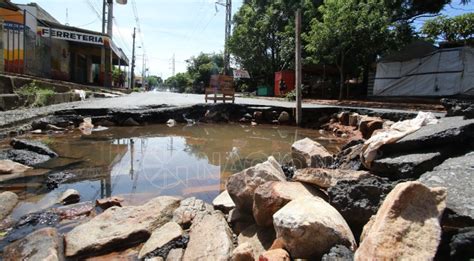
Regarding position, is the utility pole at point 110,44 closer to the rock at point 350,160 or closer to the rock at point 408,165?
the rock at point 350,160

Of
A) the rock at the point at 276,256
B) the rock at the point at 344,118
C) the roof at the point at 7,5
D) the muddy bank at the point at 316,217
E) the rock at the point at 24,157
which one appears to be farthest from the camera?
the roof at the point at 7,5

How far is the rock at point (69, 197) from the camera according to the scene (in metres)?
3.93

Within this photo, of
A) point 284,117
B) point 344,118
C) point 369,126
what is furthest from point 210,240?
point 284,117

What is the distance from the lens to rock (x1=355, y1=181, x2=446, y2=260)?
1792 mm

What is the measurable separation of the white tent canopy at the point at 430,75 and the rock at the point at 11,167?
15.9 m

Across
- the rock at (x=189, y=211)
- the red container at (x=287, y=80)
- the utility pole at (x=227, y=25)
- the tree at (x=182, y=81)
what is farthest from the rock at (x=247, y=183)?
the tree at (x=182, y=81)

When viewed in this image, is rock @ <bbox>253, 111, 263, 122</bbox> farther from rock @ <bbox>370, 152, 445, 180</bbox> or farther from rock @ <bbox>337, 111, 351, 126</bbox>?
rock @ <bbox>370, 152, 445, 180</bbox>

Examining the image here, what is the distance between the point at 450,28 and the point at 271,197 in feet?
64.2

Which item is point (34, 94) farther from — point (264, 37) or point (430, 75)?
point (264, 37)

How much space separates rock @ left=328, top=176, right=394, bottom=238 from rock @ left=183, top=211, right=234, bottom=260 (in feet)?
3.18

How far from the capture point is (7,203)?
3633 millimetres

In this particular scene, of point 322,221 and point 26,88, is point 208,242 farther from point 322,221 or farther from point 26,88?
point 26,88

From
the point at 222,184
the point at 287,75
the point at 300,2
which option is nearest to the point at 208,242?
the point at 222,184

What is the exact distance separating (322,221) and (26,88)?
34.6 feet
